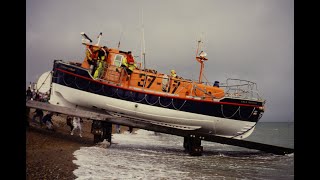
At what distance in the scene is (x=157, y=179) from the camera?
7664 mm

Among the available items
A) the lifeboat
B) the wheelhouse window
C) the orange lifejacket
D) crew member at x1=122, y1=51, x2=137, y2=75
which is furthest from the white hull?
the orange lifejacket

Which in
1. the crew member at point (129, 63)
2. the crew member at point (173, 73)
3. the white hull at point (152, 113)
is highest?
the crew member at point (129, 63)

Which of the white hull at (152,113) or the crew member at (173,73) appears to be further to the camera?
the crew member at (173,73)

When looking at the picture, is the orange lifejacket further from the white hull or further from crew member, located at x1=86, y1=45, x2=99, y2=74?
the white hull

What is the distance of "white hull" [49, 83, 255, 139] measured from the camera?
1570 centimetres

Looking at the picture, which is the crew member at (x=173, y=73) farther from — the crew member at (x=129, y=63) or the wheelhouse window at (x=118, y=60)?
the wheelhouse window at (x=118, y=60)

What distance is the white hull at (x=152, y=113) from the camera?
1570 cm

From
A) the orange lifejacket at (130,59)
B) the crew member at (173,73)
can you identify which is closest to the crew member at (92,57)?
the orange lifejacket at (130,59)

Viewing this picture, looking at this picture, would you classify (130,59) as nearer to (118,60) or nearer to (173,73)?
(118,60)

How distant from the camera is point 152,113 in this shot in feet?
51.7

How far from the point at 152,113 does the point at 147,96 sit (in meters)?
1.17

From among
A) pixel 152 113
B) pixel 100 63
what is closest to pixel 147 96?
pixel 152 113

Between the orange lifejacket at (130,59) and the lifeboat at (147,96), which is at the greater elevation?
the orange lifejacket at (130,59)
